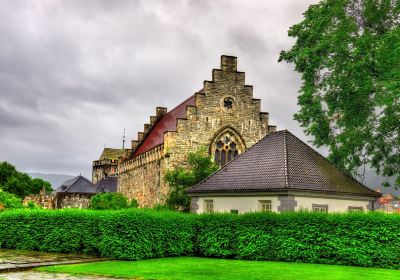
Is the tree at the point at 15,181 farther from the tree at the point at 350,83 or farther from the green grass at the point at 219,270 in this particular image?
the green grass at the point at 219,270

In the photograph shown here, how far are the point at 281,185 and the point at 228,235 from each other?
14.1ft

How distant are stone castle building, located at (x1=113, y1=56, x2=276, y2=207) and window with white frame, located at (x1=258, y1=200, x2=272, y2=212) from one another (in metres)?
15.8

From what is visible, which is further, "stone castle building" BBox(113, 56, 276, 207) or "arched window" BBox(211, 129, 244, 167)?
"arched window" BBox(211, 129, 244, 167)

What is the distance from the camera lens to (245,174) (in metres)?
31.0

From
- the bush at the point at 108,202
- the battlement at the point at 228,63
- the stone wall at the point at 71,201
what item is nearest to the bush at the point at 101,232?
the bush at the point at 108,202

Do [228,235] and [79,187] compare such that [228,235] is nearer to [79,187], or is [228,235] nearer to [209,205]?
[209,205]

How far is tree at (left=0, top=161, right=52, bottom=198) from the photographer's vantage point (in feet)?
277

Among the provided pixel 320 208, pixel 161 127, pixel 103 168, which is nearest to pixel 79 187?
pixel 161 127

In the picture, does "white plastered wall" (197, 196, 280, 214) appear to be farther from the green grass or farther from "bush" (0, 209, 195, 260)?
the green grass

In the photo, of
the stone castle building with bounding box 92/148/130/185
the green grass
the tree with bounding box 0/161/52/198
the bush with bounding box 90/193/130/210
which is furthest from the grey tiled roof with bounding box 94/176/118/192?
the green grass

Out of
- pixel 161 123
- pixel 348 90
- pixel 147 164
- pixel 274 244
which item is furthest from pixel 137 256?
pixel 161 123

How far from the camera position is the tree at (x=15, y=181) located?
8431 centimetres

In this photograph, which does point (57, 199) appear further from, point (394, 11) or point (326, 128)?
point (394, 11)

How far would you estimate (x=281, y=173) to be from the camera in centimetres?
2903
